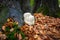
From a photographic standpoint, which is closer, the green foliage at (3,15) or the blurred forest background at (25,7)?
the green foliage at (3,15)

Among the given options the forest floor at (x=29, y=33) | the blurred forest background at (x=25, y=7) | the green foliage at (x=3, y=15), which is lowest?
the forest floor at (x=29, y=33)

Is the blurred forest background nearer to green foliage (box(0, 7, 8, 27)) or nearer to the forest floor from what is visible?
green foliage (box(0, 7, 8, 27))

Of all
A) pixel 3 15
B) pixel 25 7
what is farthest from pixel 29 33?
pixel 25 7

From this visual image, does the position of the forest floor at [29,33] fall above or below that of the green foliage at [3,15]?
below

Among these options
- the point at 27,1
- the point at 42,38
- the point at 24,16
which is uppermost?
the point at 27,1

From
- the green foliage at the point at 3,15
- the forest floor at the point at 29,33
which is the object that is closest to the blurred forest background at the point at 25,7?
the green foliage at the point at 3,15

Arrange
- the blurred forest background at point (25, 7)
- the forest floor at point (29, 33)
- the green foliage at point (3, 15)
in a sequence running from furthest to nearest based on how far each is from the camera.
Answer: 1. the blurred forest background at point (25, 7)
2. the green foliage at point (3, 15)
3. the forest floor at point (29, 33)

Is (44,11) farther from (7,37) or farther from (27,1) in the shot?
(7,37)


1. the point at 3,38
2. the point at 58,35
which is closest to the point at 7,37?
the point at 3,38

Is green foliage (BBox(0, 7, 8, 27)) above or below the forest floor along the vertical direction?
above

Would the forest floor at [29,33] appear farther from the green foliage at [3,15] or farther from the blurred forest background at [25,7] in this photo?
the blurred forest background at [25,7]

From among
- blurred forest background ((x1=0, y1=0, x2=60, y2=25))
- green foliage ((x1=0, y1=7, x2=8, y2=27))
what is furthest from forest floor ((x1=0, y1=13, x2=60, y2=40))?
blurred forest background ((x1=0, y1=0, x2=60, y2=25))
